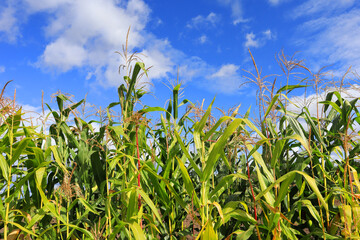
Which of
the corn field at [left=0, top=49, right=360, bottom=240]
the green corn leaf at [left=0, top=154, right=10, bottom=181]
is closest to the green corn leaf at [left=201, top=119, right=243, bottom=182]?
the corn field at [left=0, top=49, right=360, bottom=240]

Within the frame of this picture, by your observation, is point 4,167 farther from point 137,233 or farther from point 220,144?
point 220,144

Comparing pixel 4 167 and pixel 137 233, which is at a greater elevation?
pixel 4 167

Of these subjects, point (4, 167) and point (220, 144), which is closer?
point (220, 144)

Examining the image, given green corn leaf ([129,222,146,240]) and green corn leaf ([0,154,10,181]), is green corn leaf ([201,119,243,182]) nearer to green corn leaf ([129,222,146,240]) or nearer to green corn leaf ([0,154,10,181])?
green corn leaf ([129,222,146,240])

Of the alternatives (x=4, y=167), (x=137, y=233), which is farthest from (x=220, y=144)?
(x=4, y=167)

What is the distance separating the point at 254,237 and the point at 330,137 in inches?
34.4

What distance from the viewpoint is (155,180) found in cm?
161

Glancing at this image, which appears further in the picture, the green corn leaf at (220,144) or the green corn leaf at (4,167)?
the green corn leaf at (4,167)

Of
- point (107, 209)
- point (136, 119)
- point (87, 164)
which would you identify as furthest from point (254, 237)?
point (87, 164)

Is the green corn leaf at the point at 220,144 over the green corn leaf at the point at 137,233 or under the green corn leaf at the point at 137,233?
over

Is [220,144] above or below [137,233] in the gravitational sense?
above

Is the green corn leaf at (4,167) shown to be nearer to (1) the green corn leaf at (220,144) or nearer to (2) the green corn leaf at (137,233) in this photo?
Answer: (2) the green corn leaf at (137,233)

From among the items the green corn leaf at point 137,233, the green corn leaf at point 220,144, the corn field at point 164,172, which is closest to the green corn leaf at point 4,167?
the corn field at point 164,172

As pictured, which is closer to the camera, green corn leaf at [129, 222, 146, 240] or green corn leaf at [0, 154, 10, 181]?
green corn leaf at [129, 222, 146, 240]
